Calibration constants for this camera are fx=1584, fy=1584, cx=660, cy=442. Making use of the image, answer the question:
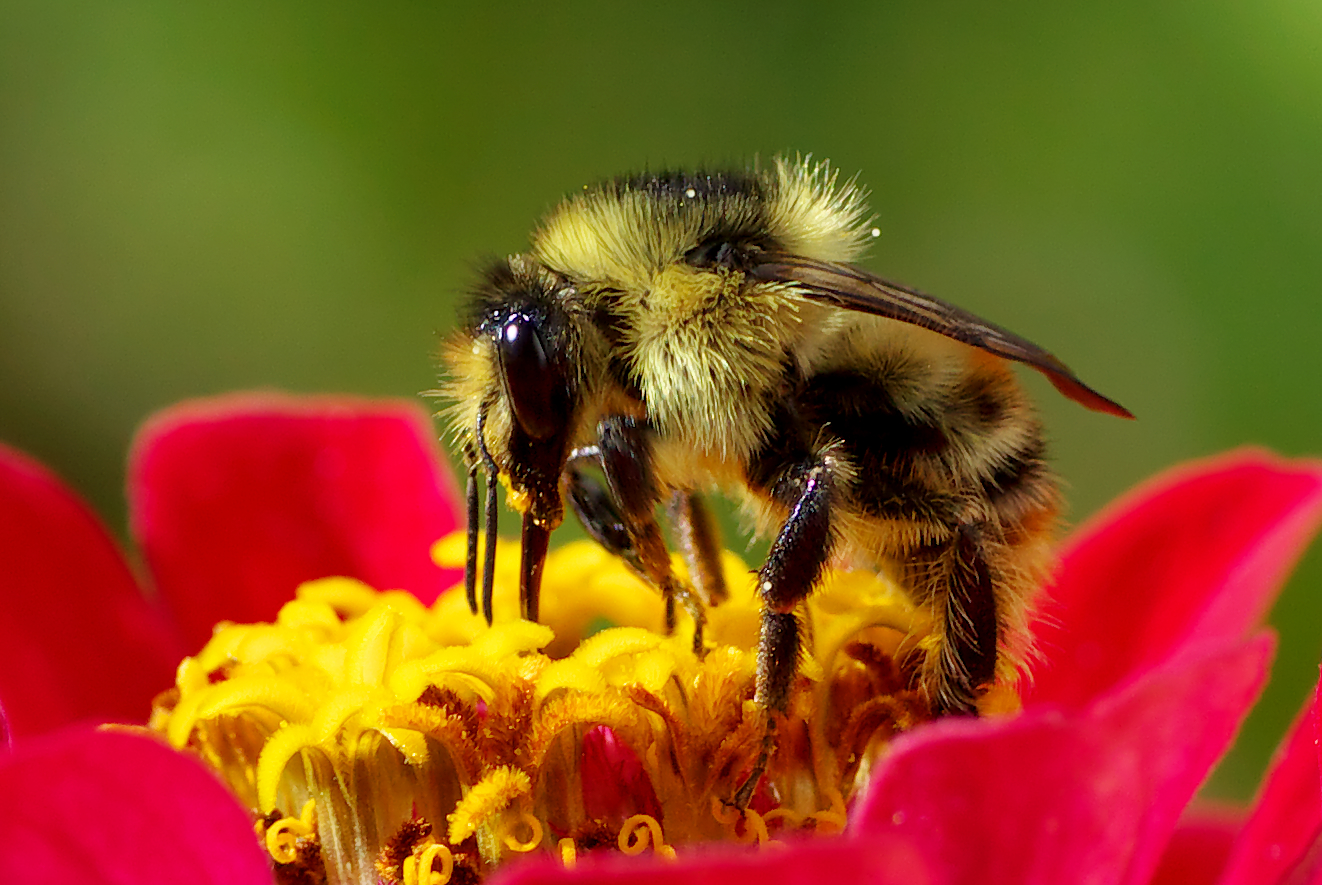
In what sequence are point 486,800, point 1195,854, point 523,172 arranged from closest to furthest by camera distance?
point 486,800
point 1195,854
point 523,172

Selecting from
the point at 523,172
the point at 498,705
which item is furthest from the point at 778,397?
the point at 523,172

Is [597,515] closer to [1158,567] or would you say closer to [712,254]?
[712,254]

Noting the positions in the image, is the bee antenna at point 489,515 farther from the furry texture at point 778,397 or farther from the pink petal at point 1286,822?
the pink petal at point 1286,822

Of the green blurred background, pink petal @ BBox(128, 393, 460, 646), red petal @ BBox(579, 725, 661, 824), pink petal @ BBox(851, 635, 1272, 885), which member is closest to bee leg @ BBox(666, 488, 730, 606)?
red petal @ BBox(579, 725, 661, 824)

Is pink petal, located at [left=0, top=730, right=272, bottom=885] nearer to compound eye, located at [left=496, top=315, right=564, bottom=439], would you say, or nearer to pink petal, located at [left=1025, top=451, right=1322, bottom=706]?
compound eye, located at [left=496, top=315, right=564, bottom=439]

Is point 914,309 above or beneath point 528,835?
above

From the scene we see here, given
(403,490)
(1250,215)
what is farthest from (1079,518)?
(403,490)

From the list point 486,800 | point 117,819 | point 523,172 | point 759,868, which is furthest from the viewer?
point 523,172
